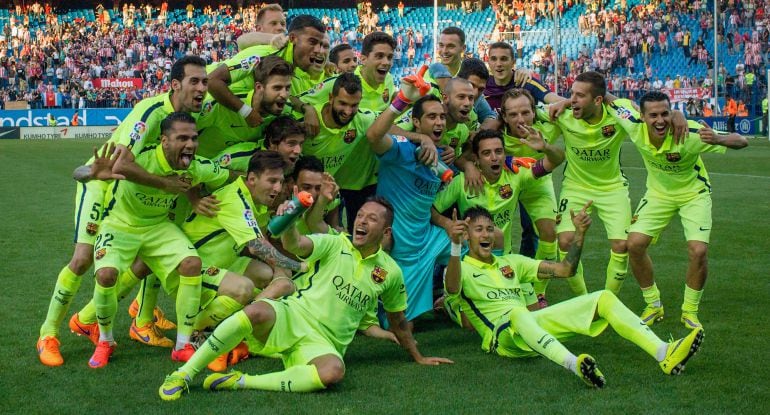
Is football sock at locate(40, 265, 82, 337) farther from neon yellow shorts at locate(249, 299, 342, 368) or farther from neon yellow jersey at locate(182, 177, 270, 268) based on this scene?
neon yellow shorts at locate(249, 299, 342, 368)

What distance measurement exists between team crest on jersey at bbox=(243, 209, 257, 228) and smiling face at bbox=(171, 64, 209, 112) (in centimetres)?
101

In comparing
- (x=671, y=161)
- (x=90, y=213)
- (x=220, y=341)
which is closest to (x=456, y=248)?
(x=220, y=341)

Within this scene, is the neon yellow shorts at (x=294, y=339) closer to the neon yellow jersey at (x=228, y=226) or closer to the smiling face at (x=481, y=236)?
the neon yellow jersey at (x=228, y=226)

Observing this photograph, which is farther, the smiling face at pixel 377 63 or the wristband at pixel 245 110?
the smiling face at pixel 377 63

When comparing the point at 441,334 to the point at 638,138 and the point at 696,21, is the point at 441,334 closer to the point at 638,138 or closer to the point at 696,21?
the point at 638,138

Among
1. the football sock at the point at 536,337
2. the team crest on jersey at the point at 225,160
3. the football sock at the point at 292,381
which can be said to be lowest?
the football sock at the point at 292,381

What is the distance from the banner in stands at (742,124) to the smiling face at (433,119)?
30468mm

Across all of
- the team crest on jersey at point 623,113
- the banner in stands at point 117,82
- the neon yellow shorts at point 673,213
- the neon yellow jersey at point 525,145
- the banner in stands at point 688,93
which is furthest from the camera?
the banner in stands at point 117,82

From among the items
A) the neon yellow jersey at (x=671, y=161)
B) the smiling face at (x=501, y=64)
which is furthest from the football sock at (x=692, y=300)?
the smiling face at (x=501, y=64)

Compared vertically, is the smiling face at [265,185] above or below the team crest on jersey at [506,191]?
above

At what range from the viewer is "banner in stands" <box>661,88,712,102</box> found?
127 feet

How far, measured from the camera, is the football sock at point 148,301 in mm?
7695

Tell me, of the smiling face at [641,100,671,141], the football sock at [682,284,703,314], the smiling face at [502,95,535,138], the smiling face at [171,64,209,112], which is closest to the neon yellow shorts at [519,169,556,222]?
the smiling face at [502,95,535,138]

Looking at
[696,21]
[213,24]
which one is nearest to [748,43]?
[696,21]
